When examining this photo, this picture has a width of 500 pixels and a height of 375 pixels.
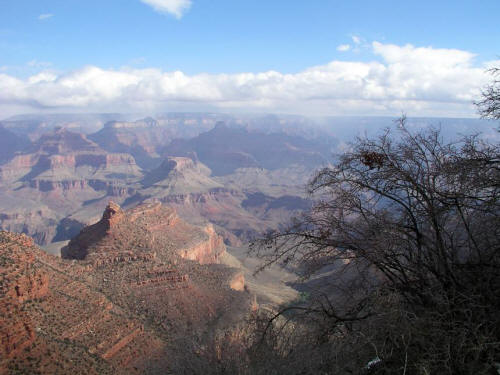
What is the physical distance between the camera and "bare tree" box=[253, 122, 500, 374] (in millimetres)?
6035

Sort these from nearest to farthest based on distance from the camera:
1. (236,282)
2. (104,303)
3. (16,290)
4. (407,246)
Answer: (407,246), (16,290), (104,303), (236,282)

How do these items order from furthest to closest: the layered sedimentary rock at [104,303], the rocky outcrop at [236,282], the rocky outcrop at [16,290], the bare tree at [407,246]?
the rocky outcrop at [236,282]
the layered sedimentary rock at [104,303]
the rocky outcrop at [16,290]
the bare tree at [407,246]

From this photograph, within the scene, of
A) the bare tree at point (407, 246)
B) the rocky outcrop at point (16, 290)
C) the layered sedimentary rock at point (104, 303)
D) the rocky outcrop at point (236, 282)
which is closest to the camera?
the bare tree at point (407, 246)

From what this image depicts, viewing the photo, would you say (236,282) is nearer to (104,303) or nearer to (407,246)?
(104,303)

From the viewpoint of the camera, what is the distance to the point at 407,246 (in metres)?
7.37

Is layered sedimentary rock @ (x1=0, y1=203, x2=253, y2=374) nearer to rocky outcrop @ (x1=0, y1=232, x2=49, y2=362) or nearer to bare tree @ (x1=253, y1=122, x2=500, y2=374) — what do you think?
rocky outcrop @ (x1=0, y1=232, x2=49, y2=362)

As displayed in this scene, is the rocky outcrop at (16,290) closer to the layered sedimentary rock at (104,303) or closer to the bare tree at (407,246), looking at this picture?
the layered sedimentary rock at (104,303)

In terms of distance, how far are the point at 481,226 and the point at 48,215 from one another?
178821mm

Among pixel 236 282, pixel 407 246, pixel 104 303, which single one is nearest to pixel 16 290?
pixel 104 303

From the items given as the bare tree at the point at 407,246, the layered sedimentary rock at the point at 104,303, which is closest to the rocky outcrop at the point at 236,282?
the layered sedimentary rock at the point at 104,303

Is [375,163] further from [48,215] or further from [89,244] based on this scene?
[48,215]

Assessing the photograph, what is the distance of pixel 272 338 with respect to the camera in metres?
7.96

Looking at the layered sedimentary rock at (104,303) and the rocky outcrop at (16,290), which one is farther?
the layered sedimentary rock at (104,303)

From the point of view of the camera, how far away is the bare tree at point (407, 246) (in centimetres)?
604
